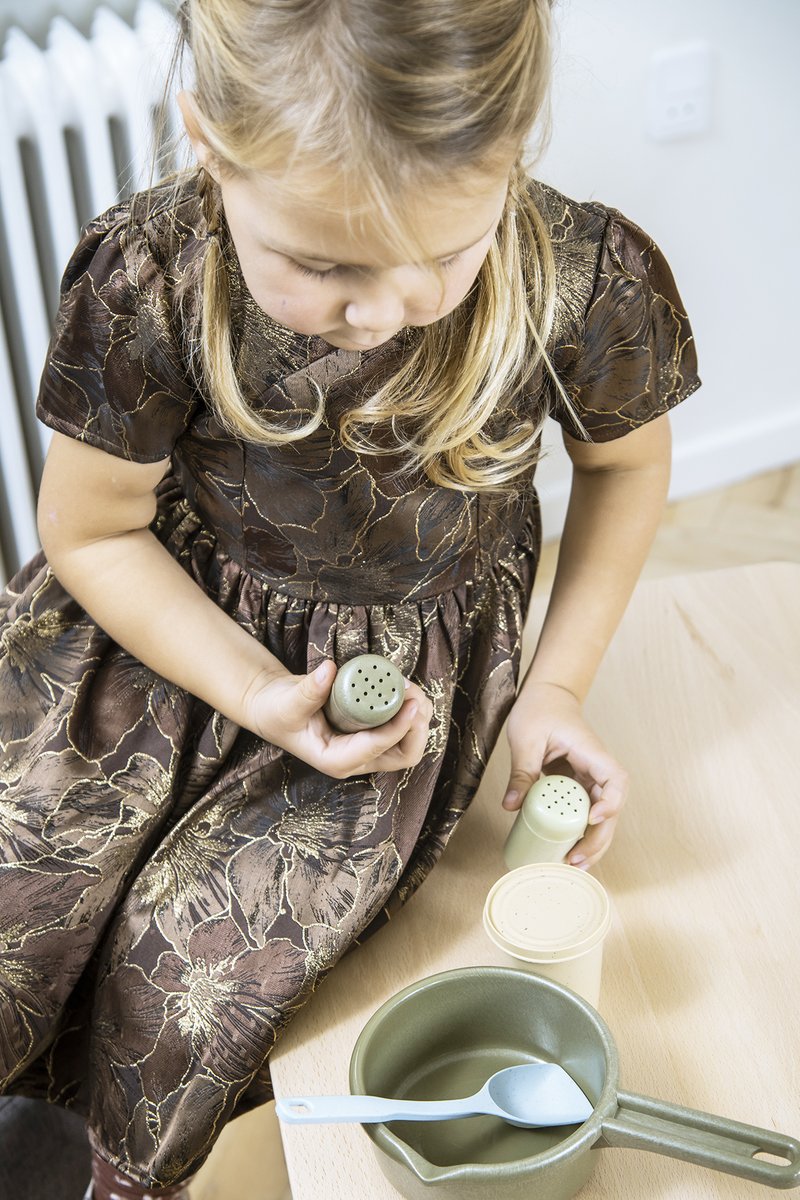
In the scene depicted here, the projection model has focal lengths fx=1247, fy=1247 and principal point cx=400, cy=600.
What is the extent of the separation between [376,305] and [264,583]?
29cm

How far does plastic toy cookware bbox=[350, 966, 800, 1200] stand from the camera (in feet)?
1.79

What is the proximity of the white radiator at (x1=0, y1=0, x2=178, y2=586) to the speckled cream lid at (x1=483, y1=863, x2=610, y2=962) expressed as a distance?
89 cm

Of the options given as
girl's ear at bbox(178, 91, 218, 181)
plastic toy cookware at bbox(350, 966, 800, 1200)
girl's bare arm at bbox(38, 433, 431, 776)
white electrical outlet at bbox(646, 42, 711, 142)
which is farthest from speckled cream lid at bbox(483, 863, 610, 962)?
white electrical outlet at bbox(646, 42, 711, 142)

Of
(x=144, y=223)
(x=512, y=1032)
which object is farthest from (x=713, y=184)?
(x=512, y=1032)

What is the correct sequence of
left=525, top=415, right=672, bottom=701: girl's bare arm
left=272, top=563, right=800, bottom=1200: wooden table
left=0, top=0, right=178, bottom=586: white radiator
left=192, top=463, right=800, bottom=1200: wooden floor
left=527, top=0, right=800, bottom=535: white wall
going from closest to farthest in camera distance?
left=272, top=563, right=800, bottom=1200: wooden table → left=525, top=415, right=672, bottom=701: girl's bare arm → left=0, top=0, right=178, bottom=586: white radiator → left=527, top=0, right=800, bottom=535: white wall → left=192, top=463, right=800, bottom=1200: wooden floor

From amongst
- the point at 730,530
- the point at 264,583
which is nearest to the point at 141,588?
the point at 264,583

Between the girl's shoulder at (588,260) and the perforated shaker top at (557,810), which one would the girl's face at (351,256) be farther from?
the perforated shaker top at (557,810)

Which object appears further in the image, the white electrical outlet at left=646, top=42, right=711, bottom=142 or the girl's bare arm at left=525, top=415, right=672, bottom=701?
the white electrical outlet at left=646, top=42, right=711, bottom=142

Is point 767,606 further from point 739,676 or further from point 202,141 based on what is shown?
point 202,141

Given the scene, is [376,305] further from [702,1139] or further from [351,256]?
[702,1139]

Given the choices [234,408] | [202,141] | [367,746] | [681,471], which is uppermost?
[202,141]

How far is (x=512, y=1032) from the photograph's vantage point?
0.66 meters

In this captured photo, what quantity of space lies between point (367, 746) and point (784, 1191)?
31 cm

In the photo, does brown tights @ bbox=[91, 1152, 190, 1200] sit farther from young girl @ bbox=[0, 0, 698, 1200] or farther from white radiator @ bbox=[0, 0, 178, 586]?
white radiator @ bbox=[0, 0, 178, 586]
